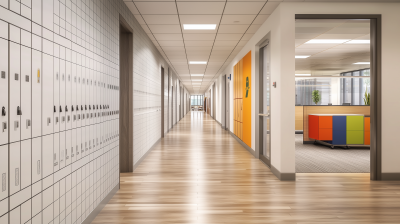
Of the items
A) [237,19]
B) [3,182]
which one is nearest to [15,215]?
[3,182]

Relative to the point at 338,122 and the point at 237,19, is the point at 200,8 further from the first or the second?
the point at 338,122

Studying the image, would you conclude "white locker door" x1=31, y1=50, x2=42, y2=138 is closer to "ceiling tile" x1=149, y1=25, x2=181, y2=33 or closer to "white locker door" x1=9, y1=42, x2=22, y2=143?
"white locker door" x1=9, y1=42, x2=22, y2=143

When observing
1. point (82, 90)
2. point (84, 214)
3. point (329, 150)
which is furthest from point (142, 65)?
point (329, 150)

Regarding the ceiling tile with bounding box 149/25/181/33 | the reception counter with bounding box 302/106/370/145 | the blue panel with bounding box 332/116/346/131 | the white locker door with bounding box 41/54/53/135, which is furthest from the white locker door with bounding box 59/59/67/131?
the blue panel with bounding box 332/116/346/131

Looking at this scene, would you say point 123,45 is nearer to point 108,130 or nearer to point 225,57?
point 108,130

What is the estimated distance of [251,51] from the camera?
6.36m

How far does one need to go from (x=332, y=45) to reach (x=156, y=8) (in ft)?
17.6

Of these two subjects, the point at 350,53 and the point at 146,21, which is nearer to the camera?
the point at 146,21

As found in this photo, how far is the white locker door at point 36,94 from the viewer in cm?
174

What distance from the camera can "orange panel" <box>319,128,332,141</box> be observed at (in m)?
7.34

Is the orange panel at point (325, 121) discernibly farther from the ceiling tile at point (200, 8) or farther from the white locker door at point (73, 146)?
the white locker door at point (73, 146)

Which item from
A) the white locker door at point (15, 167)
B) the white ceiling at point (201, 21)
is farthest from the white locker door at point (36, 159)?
→ the white ceiling at point (201, 21)

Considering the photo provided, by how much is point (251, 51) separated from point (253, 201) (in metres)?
4.05

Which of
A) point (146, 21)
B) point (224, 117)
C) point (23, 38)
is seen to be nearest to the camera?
point (23, 38)
